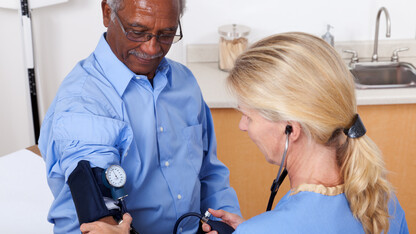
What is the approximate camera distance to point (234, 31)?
9.09 feet

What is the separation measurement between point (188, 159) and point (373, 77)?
1736mm

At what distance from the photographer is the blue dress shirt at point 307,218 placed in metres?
→ 1.08

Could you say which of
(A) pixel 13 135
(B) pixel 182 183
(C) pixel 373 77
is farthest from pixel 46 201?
(C) pixel 373 77

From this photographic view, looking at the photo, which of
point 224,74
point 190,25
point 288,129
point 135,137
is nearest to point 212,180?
point 135,137

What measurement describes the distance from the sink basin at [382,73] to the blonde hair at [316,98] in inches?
70.2

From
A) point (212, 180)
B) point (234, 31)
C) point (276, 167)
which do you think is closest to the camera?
point (212, 180)

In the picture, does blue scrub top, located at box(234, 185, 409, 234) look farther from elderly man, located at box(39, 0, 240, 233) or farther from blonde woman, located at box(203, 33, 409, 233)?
elderly man, located at box(39, 0, 240, 233)

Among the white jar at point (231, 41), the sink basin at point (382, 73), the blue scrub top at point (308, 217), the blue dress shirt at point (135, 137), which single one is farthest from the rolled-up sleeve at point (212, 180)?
the sink basin at point (382, 73)

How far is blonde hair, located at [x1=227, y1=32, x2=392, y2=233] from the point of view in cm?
113

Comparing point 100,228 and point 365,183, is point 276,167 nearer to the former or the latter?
point 365,183

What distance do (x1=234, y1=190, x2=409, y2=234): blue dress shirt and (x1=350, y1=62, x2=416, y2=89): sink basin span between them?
1865 millimetres

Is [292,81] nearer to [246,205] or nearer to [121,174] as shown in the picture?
[121,174]

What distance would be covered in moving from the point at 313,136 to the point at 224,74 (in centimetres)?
167

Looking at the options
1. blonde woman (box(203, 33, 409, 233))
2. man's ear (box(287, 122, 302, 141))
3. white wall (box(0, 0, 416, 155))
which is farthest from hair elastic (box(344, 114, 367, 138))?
white wall (box(0, 0, 416, 155))
